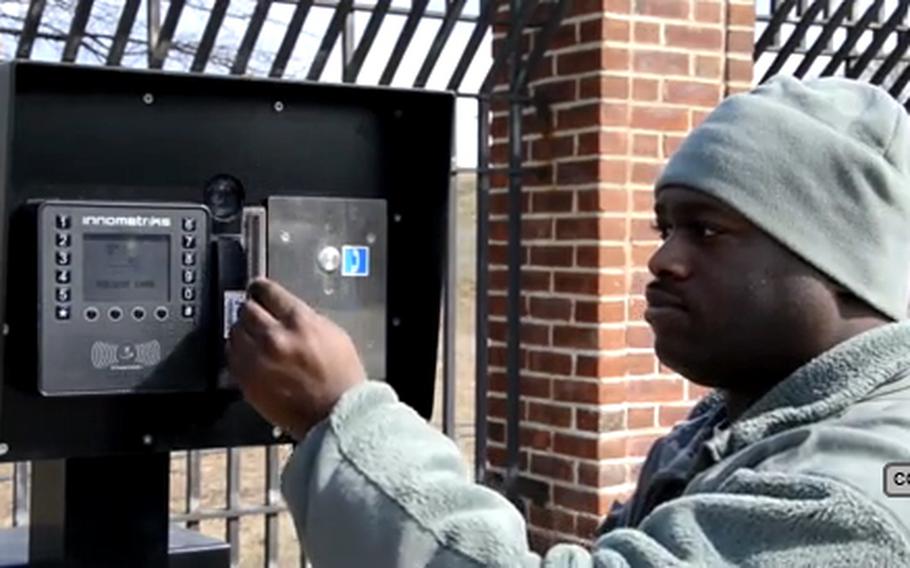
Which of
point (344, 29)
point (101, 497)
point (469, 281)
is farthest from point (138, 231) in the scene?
point (469, 281)

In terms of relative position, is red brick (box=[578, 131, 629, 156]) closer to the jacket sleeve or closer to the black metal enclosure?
the black metal enclosure

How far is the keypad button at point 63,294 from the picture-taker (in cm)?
181

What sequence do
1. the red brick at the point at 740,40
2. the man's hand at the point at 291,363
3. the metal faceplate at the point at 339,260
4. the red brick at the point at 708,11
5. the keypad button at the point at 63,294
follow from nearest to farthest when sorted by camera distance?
1. the man's hand at the point at 291,363
2. the keypad button at the point at 63,294
3. the metal faceplate at the point at 339,260
4. the red brick at the point at 708,11
5. the red brick at the point at 740,40

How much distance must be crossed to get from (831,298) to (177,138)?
89 cm

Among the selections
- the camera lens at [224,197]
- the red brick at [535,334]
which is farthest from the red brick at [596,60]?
the camera lens at [224,197]

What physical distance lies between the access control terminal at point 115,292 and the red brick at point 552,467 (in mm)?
2538

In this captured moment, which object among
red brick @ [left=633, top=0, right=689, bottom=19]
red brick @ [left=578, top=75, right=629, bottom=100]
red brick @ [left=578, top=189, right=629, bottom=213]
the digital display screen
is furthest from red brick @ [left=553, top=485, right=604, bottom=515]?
the digital display screen

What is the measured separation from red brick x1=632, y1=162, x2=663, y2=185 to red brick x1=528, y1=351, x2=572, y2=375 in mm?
558

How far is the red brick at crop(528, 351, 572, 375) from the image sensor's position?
4305mm

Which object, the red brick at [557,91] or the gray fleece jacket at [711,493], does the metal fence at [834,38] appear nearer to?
the red brick at [557,91]

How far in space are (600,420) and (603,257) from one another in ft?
1.55

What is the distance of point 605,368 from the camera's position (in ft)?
13.8

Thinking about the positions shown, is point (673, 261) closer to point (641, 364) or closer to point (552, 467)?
point (641, 364)

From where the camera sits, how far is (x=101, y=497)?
6.72 feet
